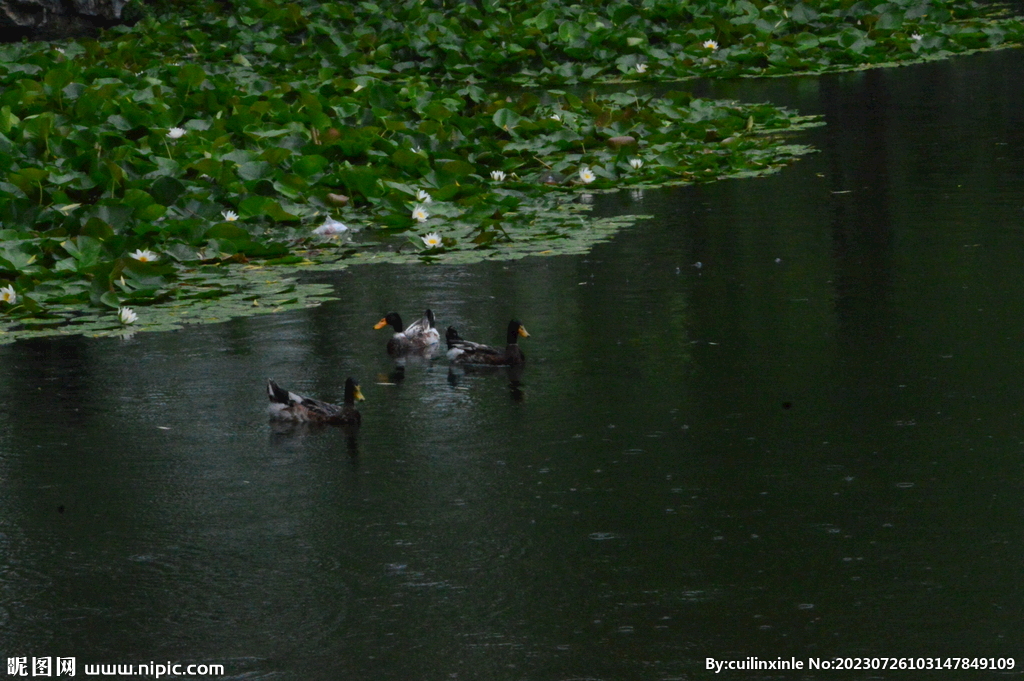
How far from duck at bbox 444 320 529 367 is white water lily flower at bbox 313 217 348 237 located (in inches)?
128

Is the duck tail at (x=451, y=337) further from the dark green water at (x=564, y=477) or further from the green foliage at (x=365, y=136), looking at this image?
the green foliage at (x=365, y=136)

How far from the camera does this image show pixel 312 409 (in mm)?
6820

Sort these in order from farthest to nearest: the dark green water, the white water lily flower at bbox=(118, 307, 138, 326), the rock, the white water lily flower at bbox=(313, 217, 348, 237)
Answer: the rock → the white water lily flower at bbox=(313, 217, 348, 237) → the white water lily flower at bbox=(118, 307, 138, 326) → the dark green water

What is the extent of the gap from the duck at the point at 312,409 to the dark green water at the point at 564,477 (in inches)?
4.4

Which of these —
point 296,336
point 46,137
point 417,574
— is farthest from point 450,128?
point 417,574

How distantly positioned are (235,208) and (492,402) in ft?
15.5

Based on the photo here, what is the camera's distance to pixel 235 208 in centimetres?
1134

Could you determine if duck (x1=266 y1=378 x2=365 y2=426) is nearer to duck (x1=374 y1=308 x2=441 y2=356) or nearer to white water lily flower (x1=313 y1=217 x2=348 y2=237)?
duck (x1=374 y1=308 x2=441 y2=356)

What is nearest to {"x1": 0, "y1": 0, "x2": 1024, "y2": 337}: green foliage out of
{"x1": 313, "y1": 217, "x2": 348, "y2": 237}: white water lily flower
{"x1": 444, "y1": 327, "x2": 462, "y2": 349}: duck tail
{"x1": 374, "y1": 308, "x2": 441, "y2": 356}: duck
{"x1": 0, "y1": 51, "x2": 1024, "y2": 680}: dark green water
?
{"x1": 313, "y1": 217, "x2": 348, "y2": 237}: white water lily flower

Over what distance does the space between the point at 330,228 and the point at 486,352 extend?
11.8 feet

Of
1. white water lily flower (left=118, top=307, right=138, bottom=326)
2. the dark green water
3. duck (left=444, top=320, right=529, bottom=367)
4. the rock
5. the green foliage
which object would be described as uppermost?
the rock

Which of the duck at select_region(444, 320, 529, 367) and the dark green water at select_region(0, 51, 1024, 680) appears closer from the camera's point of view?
the dark green water at select_region(0, 51, 1024, 680)

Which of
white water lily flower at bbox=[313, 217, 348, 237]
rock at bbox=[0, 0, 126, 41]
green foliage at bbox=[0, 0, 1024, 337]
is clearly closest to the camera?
green foliage at bbox=[0, 0, 1024, 337]

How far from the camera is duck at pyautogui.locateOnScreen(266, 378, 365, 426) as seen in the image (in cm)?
682
